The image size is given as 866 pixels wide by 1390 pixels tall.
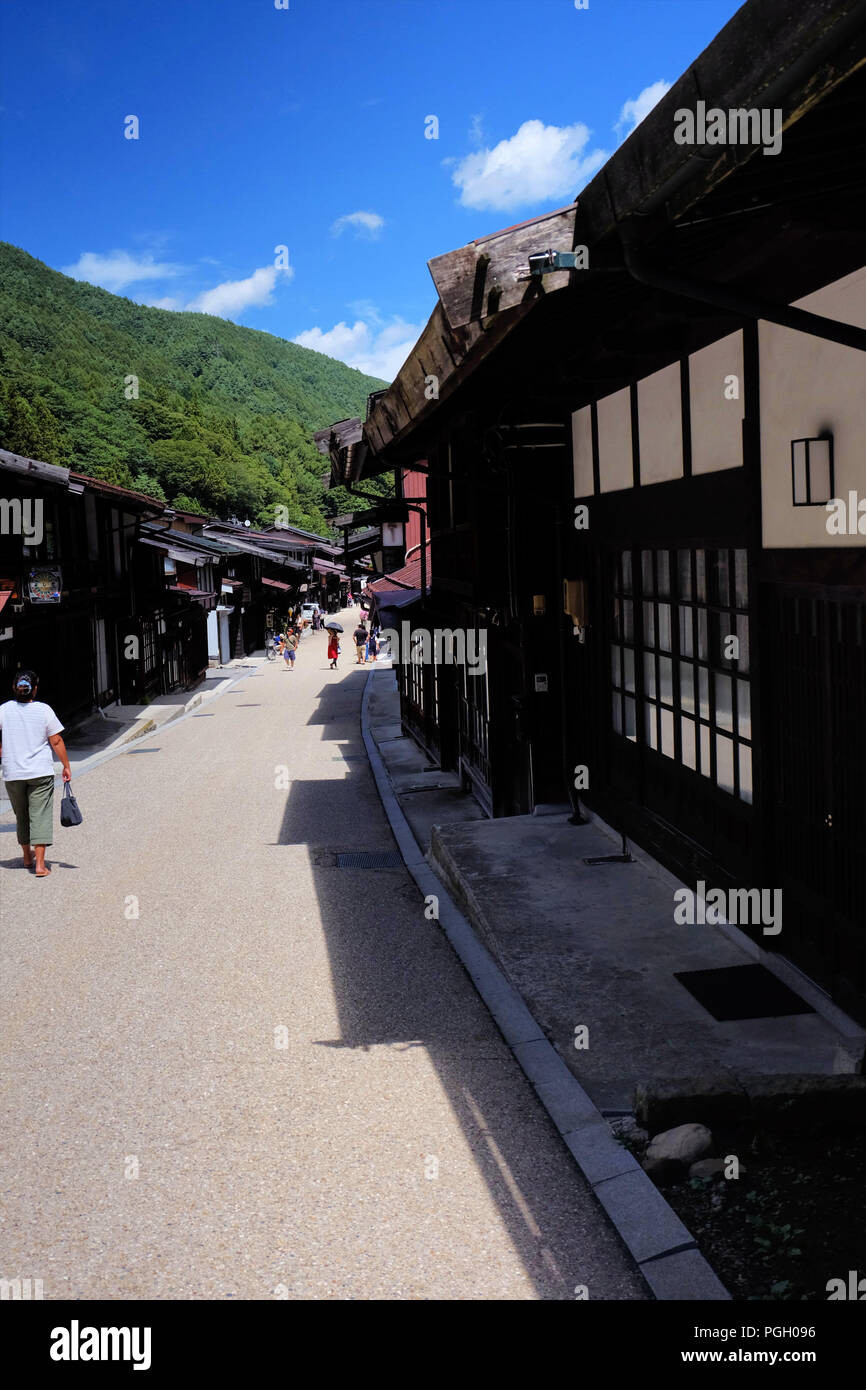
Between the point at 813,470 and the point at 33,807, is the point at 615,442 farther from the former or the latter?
the point at 33,807

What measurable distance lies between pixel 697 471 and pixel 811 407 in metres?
1.83

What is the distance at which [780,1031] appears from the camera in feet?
19.8

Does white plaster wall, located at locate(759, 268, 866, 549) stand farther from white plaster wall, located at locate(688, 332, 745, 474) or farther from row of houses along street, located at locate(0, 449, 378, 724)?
row of houses along street, located at locate(0, 449, 378, 724)

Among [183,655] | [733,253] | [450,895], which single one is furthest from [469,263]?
[183,655]

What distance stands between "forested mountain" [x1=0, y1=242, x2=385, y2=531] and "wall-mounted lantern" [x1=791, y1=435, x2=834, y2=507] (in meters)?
78.7

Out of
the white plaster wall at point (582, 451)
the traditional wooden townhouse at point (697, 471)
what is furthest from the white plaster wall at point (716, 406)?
the white plaster wall at point (582, 451)

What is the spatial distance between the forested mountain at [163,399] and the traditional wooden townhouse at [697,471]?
240ft

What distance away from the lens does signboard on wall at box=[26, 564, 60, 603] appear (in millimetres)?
20812

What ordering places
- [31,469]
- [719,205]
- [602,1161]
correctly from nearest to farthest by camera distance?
[719,205]
[602,1161]
[31,469]

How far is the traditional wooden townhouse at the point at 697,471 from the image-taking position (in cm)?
352

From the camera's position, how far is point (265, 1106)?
5.84 metres
